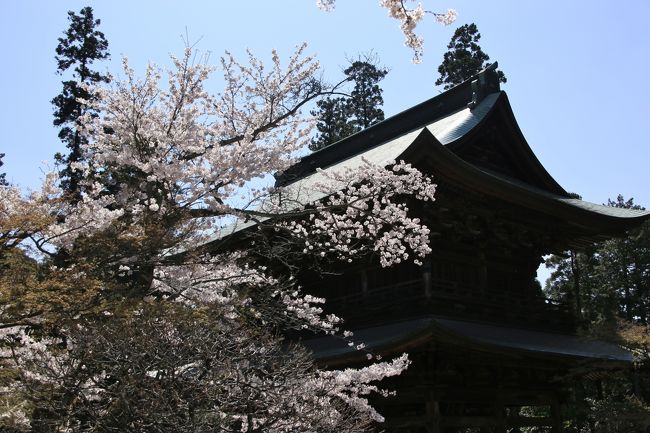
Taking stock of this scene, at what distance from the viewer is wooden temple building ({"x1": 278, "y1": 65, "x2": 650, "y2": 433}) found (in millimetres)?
10039

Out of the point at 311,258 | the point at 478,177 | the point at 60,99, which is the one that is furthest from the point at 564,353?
the point at 60,99

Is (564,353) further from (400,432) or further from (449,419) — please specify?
(400,432)

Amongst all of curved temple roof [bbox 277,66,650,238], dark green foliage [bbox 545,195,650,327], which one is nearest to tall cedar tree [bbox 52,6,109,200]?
curved temple roof [bbox 277,66,650,238]

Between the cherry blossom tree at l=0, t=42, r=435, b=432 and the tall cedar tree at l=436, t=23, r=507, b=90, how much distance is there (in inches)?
1007

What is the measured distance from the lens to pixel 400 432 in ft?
43.8

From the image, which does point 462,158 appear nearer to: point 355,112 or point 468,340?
point 468,340

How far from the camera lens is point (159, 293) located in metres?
8.91

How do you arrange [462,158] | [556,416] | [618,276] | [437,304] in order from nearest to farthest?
[437,304], [556,416], [462,158], [618,276]

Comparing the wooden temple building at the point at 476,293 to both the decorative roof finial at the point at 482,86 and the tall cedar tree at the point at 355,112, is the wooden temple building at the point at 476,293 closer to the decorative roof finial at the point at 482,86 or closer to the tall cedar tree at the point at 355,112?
the decorative roof finial at the point at 482,86

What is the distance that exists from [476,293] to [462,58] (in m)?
24.4

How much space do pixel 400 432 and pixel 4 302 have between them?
9851 mm

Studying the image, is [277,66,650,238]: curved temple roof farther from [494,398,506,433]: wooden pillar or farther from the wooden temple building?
[494,398,506,433]: wooden pillar

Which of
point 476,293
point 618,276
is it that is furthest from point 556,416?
point 618,276

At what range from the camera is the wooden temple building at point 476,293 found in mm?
→ 10039
